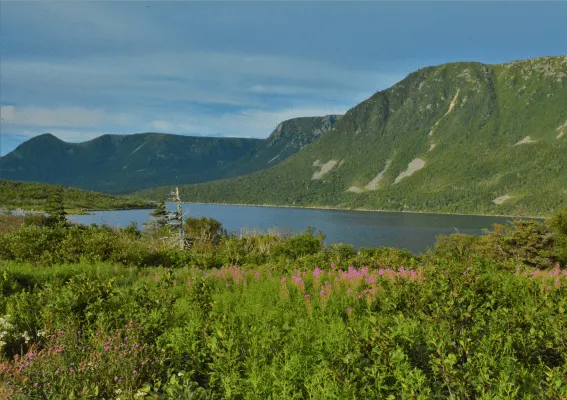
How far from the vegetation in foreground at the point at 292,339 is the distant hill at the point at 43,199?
4212 inches

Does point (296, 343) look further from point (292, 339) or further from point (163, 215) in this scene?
point (163, 215)

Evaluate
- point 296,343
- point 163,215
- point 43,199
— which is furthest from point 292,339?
point 43,199

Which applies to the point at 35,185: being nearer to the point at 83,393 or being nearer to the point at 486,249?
the point at 486,249

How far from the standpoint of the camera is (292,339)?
5.27 metres

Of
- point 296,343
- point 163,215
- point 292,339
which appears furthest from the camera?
point 163,215

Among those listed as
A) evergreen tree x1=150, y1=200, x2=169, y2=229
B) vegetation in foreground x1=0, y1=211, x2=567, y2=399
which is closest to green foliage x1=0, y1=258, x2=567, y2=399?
vegetation in foreground x1=0, y1=211, x2=567, y2=399

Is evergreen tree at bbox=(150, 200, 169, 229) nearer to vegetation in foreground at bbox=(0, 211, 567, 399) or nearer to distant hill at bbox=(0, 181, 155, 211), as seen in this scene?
vegetation in foreground at bbox=(0, 211, 567, 399)

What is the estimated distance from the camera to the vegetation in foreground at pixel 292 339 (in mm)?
3871

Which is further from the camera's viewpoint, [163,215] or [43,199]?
[43,199]

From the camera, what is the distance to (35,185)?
147750mm

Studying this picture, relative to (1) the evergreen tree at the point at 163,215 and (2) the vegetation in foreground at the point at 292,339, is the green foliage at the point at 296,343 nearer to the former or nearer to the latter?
(2) the vegetation in foreground at the point at 292,339

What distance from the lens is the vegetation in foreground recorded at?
12.7ft

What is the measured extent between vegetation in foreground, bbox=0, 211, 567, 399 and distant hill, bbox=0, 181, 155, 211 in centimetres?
10697

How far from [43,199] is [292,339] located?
145953 mm
